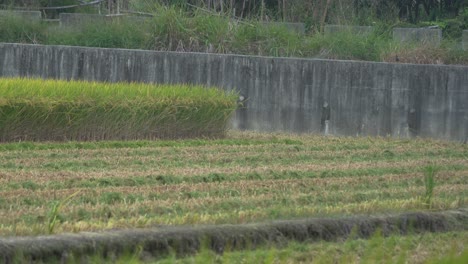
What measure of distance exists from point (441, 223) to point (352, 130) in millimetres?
9031

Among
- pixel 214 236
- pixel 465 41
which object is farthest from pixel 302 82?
pixel 214 236

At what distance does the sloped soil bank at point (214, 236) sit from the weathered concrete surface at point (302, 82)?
27.5ft

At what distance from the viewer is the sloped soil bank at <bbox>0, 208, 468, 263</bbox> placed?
7.21 meters

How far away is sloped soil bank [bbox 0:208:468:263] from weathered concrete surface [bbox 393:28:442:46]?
11899mm

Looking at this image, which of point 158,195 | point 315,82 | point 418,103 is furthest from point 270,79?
point 158,195

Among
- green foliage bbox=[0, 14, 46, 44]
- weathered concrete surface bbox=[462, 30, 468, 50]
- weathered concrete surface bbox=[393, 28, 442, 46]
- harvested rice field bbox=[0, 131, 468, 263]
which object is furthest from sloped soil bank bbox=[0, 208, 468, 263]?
green foliage bbox=[0, 14, 46, 44]

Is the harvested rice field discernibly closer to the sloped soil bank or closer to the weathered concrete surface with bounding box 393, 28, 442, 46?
the sloped soil bank

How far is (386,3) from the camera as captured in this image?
29000 millimetres

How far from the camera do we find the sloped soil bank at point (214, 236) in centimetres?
721

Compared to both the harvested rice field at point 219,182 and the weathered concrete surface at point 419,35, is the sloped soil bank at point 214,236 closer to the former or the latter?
the harvested rice field at point 219,182

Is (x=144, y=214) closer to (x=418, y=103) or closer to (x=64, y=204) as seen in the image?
(x=64, y=204)

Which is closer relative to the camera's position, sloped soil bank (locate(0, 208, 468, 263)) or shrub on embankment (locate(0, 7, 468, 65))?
sloped soil bank (locate(0, 208, 468, 263))

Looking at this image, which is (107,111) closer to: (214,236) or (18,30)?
(18,30)

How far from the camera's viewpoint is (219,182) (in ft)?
38.2
